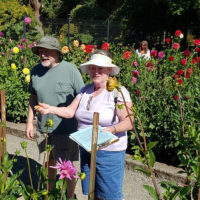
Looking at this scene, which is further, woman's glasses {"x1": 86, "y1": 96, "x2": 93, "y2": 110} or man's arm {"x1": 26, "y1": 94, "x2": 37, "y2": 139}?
man's arm {"x1": 26, "y1": 94, "x2": 37, "y2": 139}

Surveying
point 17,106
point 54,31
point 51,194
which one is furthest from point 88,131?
point 54,31

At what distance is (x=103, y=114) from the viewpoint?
8.09 feet

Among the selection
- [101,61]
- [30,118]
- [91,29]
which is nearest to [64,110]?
[101,61]

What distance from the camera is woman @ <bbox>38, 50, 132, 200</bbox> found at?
246 cm

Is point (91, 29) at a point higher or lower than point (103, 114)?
higher

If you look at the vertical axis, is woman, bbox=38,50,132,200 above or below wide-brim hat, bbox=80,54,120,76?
below

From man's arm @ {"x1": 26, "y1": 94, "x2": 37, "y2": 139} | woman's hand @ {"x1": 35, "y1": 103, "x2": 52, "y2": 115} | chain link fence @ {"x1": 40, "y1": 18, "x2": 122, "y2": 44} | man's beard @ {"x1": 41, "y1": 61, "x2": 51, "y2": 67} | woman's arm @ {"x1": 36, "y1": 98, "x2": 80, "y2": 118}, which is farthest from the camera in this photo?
chain link fence @ {"x1": 40, "y1": 18, "x2": 122, "y2": 44}

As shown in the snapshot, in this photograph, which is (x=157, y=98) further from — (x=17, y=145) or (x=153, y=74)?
(x=17, y=145)

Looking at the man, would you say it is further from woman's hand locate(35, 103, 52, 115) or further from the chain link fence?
the chain link fence

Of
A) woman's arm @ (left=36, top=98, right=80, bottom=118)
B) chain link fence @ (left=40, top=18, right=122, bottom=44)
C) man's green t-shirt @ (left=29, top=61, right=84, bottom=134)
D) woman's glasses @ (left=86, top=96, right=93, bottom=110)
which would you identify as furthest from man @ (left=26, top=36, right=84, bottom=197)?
chain link fence @ (left=40, top=18, right=122, bottom=44)

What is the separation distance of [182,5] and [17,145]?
1150 centimetres

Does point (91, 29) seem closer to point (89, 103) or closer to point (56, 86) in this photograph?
point (56, 86)

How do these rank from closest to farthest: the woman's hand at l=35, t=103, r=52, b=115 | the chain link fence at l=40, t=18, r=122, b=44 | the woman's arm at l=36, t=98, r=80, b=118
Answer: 1. the woman's hand at l=35, t=103, r=52, b=115
2. the woman's arm at l=36, t=98, r=80, b=118
3. the chain link fence at l=40, t=18, r=122, b=44

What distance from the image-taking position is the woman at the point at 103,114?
8.08 ft
